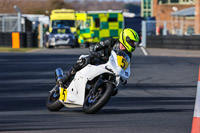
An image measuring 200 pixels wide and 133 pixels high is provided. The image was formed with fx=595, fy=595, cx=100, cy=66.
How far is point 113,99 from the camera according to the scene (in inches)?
453

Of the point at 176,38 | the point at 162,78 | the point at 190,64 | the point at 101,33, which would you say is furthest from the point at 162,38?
the point at 162,78

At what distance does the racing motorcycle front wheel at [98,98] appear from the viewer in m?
8.34

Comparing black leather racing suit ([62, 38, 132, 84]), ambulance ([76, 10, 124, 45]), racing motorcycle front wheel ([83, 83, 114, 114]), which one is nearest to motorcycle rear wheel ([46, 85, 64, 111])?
black leather racing suit ([62, 38, 132, 84])

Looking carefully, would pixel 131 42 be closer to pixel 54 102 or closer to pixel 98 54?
pixel 98 54

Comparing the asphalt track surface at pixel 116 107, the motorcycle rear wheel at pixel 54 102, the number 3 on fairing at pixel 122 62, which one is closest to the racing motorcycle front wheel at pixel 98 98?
the asphalt track surface at pixel 116 107

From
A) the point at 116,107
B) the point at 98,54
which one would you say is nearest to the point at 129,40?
the point at 98,54

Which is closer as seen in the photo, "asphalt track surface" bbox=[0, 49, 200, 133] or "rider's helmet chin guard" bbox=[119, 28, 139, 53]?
"asphalt track surface" bbox=[0, 49, 200, 133]

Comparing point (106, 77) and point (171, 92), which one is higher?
point (106, 77)

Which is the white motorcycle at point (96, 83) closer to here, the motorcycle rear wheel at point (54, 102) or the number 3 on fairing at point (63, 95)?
the number 3 on fairing at point (63, 95)

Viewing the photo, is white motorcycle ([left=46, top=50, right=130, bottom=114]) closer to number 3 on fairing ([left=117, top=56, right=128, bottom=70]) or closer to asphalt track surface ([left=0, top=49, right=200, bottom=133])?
number 3 on fairing ([left=117, top=56, right=128, bottom=70])

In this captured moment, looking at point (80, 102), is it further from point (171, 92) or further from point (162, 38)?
point (162, 38)

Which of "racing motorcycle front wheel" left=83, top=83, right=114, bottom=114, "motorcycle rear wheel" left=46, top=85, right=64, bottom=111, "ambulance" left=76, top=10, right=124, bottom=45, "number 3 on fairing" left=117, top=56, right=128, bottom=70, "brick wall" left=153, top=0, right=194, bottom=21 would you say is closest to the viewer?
"racing motorcycle front wheel" left=83, top=83, right=114, bottom=114

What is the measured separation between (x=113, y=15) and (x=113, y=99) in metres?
30.9

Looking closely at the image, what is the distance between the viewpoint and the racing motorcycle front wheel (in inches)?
328
